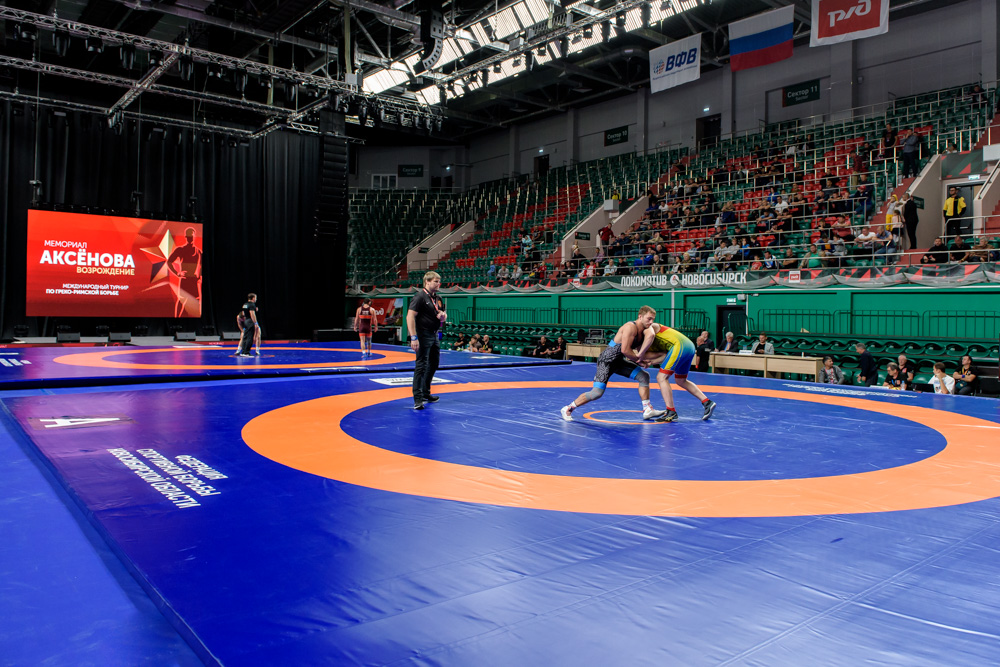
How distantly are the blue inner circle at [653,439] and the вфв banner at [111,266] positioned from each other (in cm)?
1528

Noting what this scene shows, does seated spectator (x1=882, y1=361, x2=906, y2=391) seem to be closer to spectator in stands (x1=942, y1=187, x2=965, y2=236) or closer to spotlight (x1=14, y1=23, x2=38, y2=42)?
spectator in stands (x1=942, y1=187, x2=965, y2=236)

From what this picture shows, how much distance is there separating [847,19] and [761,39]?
7.12 ft

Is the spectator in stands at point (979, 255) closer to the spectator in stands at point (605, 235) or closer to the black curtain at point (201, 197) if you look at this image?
the spectator in stands at point (605, 235)

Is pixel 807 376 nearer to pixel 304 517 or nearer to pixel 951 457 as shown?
pixel 951 457

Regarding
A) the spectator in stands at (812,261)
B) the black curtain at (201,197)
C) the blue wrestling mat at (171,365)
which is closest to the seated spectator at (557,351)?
the blue wrestling mat at (171,365)

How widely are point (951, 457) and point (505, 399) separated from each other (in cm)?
487

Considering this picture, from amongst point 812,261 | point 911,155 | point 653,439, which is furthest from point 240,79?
point 911,155

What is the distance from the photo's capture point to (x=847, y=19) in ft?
49.4

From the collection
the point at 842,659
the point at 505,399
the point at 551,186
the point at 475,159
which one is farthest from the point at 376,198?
the point at 842,659

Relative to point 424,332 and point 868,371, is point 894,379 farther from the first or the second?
point 424,332

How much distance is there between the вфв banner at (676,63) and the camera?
17.7m

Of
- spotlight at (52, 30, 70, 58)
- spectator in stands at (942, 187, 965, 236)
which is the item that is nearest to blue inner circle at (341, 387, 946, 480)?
spectator in stands at (942, 187, 965, 236)

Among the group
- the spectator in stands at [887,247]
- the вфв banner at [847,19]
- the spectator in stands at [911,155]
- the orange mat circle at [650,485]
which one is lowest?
the orange mat circle at [650,485]

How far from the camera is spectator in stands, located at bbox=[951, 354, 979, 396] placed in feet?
34.8
